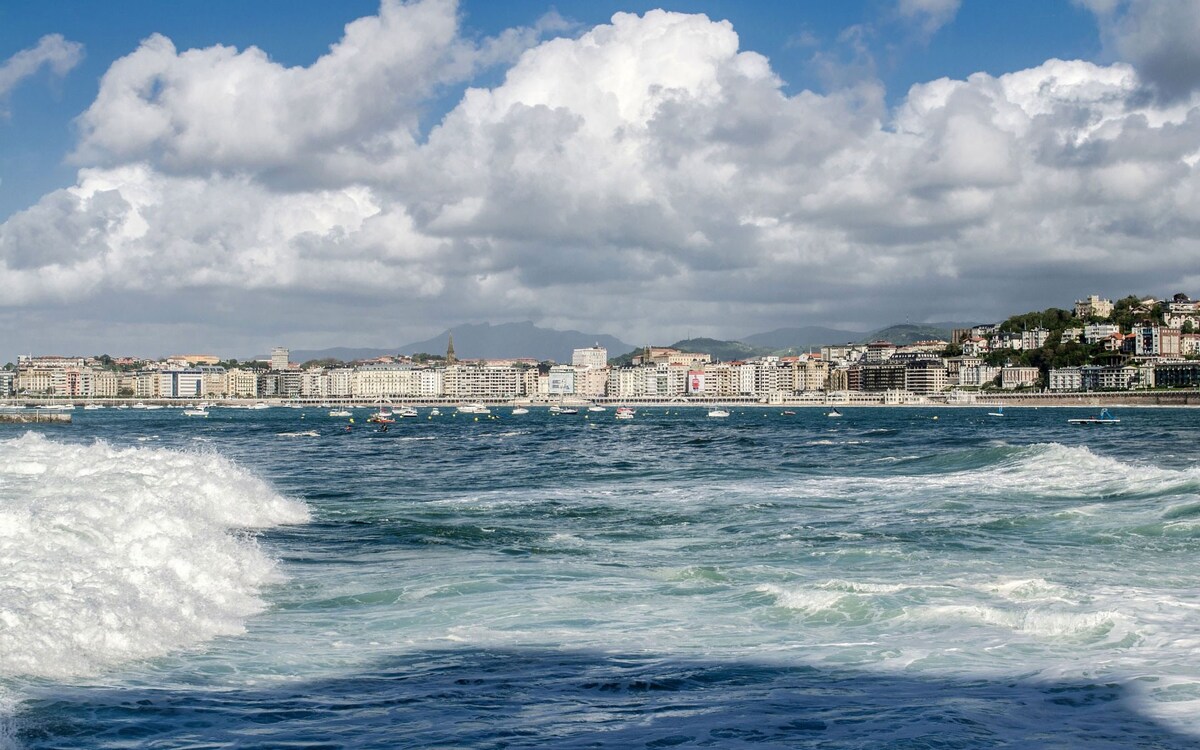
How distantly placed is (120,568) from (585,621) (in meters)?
5.82

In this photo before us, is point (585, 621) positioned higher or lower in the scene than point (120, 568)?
lower

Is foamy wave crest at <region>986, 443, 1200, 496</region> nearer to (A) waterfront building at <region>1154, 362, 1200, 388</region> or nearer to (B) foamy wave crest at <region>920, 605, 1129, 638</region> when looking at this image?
(B) foamy wave crest at <region>920, 605, 1129, 638</region>

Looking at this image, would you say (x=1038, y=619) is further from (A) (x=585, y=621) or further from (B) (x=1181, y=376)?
(B) (x=1181, y=376)

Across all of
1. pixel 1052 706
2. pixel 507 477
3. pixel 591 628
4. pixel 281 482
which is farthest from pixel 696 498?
pixel 1052 706

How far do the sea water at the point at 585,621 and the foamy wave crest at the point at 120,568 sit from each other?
52 millimetres

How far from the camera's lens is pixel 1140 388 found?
199625 millimetres

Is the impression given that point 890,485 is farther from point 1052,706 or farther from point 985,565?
point 1052,706

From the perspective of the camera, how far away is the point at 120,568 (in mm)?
13797

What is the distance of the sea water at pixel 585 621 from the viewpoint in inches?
364

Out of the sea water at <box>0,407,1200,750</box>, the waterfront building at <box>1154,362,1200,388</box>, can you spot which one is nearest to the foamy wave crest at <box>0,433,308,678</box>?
the sea water at <box>0,407,1200,750</box>

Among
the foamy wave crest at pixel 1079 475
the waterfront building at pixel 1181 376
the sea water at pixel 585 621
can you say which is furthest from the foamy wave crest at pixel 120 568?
the waterfront building at pixel 1181 376

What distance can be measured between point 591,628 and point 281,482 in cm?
2615

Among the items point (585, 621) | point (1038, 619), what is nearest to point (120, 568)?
point (585, 621)

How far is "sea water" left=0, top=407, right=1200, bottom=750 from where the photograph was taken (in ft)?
30.3
